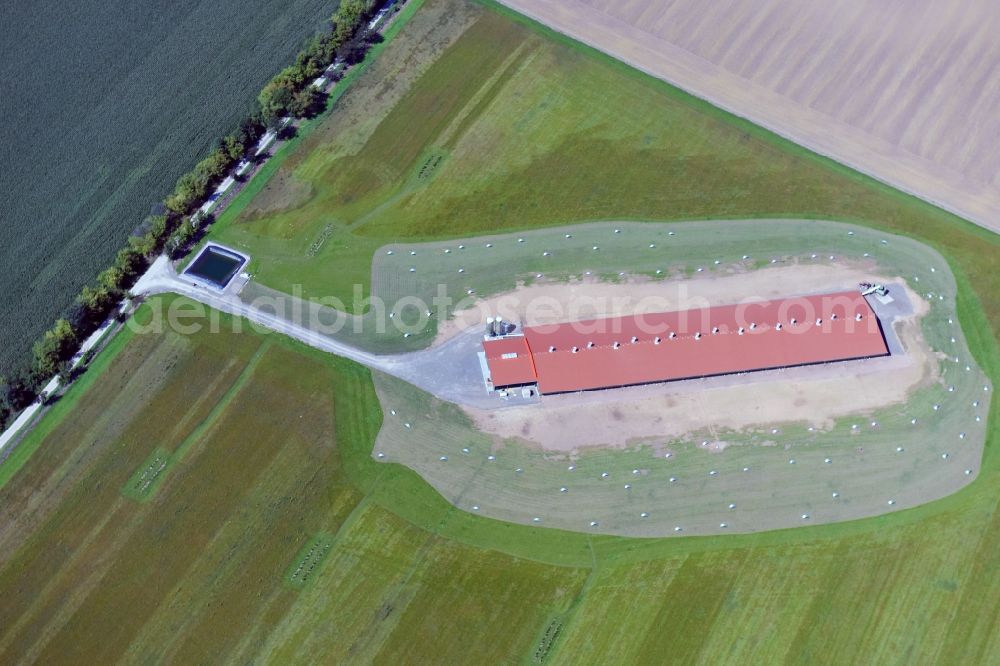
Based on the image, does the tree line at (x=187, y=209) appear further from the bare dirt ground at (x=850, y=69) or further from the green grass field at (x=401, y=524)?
the bare dirt ground at (x=850, y=69)

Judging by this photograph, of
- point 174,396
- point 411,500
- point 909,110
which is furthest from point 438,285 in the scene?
point 909,110

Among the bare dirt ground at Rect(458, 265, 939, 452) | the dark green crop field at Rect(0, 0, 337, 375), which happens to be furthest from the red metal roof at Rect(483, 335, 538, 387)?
the dark green crop field at Rect(0, 0, 337, 375)

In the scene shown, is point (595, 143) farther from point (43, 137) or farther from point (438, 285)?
point (43, 137)

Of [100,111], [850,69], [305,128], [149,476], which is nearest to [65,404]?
[149,476]

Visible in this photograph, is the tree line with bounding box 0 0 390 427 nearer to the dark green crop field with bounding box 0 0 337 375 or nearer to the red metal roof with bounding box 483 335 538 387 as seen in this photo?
the dark green crop field with bounding box 0 0 337 375

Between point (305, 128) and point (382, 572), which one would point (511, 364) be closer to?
point (382, 572)

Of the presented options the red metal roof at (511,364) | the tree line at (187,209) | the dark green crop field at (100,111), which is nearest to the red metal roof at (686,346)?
the red metal roof at (511,364)
